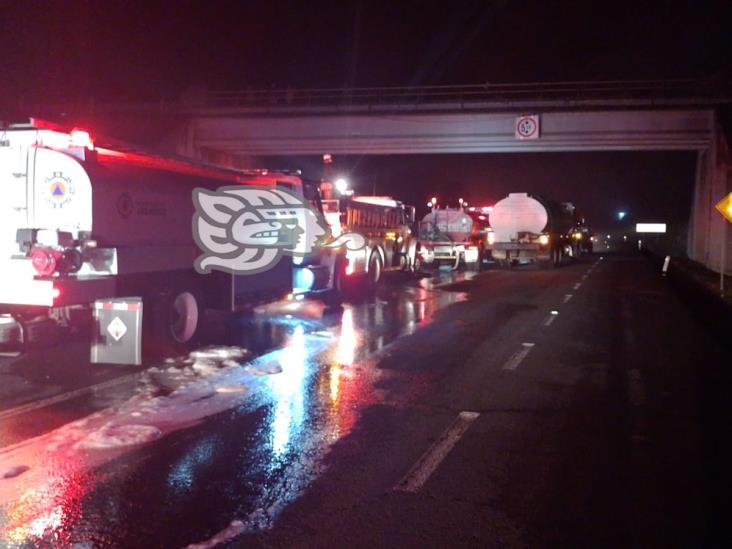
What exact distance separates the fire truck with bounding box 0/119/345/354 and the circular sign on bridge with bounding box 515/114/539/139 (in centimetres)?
2500

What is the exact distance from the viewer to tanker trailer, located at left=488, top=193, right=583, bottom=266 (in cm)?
3547

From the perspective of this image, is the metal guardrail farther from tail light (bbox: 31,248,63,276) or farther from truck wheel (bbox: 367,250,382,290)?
tail light (bbox: 31,248,63,276)

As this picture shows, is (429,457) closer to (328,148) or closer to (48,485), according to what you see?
(48,485)

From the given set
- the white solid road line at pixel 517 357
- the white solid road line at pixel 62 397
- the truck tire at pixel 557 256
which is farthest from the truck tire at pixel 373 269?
the truck tire at pixel 557 256

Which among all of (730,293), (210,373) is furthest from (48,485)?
(730,293)

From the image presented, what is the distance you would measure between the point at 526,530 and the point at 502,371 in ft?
17.2

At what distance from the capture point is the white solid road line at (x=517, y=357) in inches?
410

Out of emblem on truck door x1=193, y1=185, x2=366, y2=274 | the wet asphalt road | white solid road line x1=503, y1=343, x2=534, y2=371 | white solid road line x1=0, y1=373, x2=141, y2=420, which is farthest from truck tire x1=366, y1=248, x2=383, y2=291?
white solid road line x1=0, y1=373, x2=141, y2=420

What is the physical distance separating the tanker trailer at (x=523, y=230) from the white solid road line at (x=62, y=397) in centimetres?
2811

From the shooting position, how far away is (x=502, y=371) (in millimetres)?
10047

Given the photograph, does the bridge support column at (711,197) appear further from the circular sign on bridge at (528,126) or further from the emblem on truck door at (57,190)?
the emblem on truck door at (57,190)

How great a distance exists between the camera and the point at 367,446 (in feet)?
21.8

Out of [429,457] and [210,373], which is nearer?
[429,457]

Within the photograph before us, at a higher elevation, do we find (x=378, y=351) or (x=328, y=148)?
(x=328, y=148)
